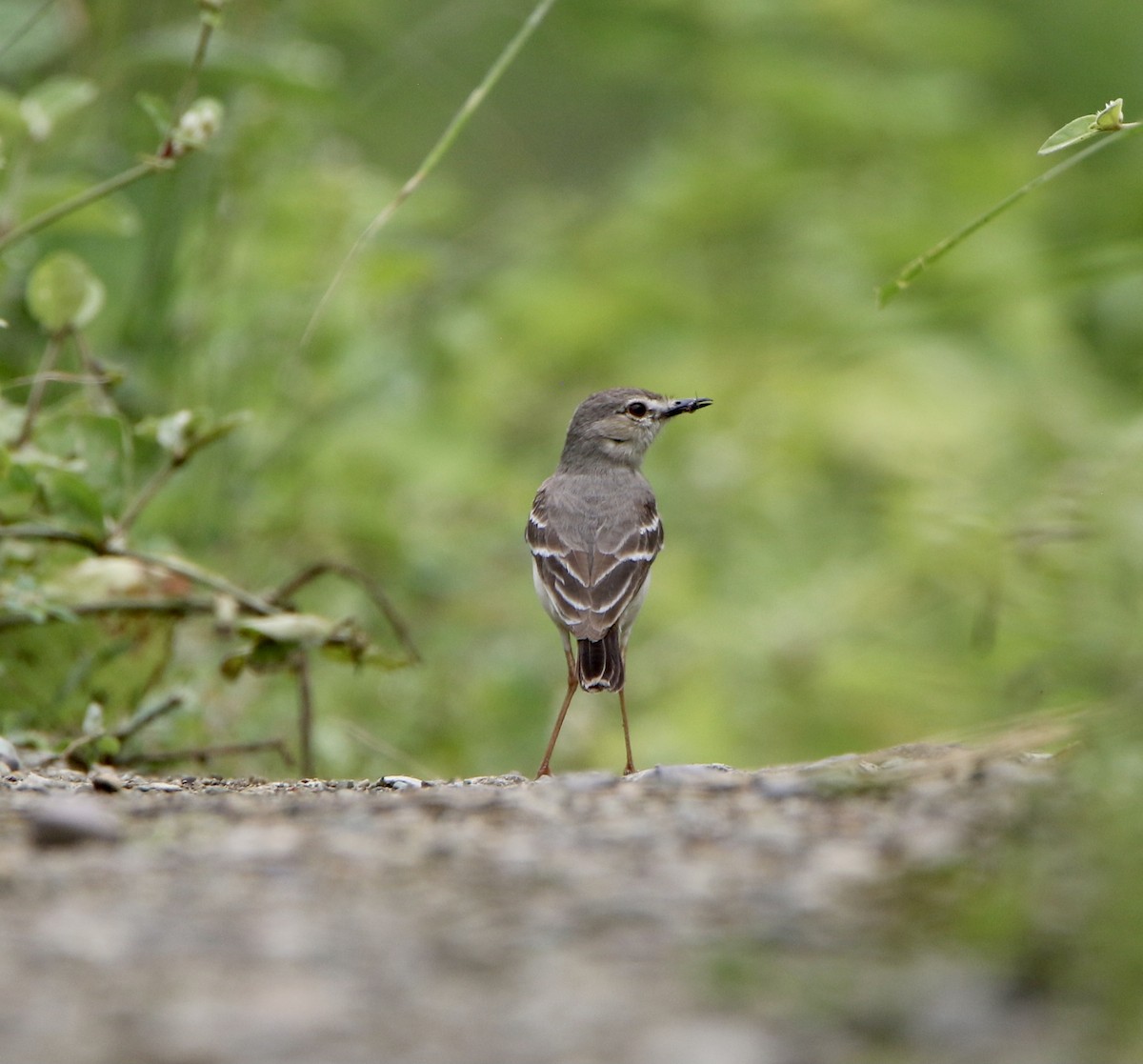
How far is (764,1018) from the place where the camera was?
7.54 feet

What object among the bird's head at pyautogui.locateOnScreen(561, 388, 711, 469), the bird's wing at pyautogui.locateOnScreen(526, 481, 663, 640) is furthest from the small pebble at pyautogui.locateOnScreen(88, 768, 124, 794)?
the bird's head at pyautogui.locateOnScreen(561, 388, 711, 469)

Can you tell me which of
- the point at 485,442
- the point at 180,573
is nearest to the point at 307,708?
the point at 180,573

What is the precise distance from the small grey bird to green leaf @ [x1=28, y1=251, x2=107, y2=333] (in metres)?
2.22

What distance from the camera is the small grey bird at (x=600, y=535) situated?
6.69m

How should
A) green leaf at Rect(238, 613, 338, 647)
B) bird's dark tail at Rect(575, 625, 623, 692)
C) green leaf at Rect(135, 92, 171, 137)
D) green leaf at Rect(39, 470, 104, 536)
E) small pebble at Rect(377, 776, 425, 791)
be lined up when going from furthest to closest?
1. bird's dark tail at Rect(575, 625, 623, 692)
2. green leaf at Rect(238, 613, 338, 647)
3. green leaf at Rect(39, 470, 104, 536)
4. green leaf at Rect(135, 92, 171, 137)
5. small pebble at Rect(377, 776, 425, 791)

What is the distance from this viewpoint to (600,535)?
739 centimetres

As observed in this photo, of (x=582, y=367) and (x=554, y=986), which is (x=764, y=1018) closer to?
(x=554, y=986)

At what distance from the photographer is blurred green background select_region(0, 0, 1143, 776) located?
6.57 meters

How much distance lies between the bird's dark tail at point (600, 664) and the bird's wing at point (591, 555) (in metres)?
0.04

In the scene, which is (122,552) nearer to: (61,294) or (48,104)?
(61,294)

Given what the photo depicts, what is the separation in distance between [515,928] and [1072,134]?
7.77 feet

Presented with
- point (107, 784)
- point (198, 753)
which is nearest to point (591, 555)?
point (198, 753)

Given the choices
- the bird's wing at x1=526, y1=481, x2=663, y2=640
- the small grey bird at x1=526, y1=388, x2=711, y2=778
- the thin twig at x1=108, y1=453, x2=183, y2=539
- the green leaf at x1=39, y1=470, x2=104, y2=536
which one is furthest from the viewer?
the bird's wing at x1=526, y1=481, x2=663, y2=640

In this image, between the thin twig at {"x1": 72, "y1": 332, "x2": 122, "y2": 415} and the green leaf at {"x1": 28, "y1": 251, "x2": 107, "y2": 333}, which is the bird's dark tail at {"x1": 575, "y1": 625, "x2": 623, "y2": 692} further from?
the green leaf at {"x1": 28, "y1": 251, "x2": 107, "y2": 333}
